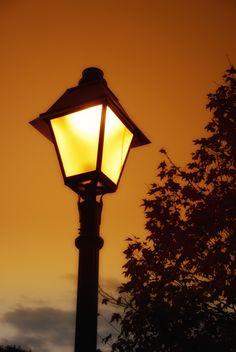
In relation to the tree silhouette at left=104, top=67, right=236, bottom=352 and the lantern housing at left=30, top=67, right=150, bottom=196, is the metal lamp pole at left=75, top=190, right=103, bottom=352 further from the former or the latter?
the tree silhouette at left=104, top=67, right=236, bottom=352

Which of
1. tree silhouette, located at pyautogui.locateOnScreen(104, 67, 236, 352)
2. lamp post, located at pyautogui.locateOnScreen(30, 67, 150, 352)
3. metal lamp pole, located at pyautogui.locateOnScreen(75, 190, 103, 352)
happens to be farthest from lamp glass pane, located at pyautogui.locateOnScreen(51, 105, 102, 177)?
tree silhouette, located at pyautogui.locateOnScreen(104, 67, 236, 352)

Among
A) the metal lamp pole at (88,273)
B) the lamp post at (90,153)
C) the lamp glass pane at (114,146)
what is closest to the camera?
the metal lamp pole at (88,273)

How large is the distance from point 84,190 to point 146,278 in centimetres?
742

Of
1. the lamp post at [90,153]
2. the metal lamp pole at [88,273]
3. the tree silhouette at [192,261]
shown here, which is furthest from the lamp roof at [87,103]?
the tree silhouette at [192,261]

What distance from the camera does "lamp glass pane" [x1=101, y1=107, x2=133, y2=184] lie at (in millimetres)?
3631

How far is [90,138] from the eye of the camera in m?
3.56

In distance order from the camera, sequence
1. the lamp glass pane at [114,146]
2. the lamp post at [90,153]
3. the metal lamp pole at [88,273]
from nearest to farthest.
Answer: the metal lamp pole at [88,273]
the lamp post at [90,153]
the lamp glass pane at [114,146]

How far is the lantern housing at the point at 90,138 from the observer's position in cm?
358

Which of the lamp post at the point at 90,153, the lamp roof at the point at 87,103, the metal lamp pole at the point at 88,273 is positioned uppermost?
the lamp roof at the point at 87,103

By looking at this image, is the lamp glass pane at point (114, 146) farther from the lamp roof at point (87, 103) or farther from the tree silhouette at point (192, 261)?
the tree silhouette at point (192, 261)

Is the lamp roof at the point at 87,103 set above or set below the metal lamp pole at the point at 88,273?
above

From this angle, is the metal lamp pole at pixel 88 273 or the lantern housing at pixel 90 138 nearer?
the metal lamp pole at pixel 88 273

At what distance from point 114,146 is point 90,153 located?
0.25m

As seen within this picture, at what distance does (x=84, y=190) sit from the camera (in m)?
3.81
